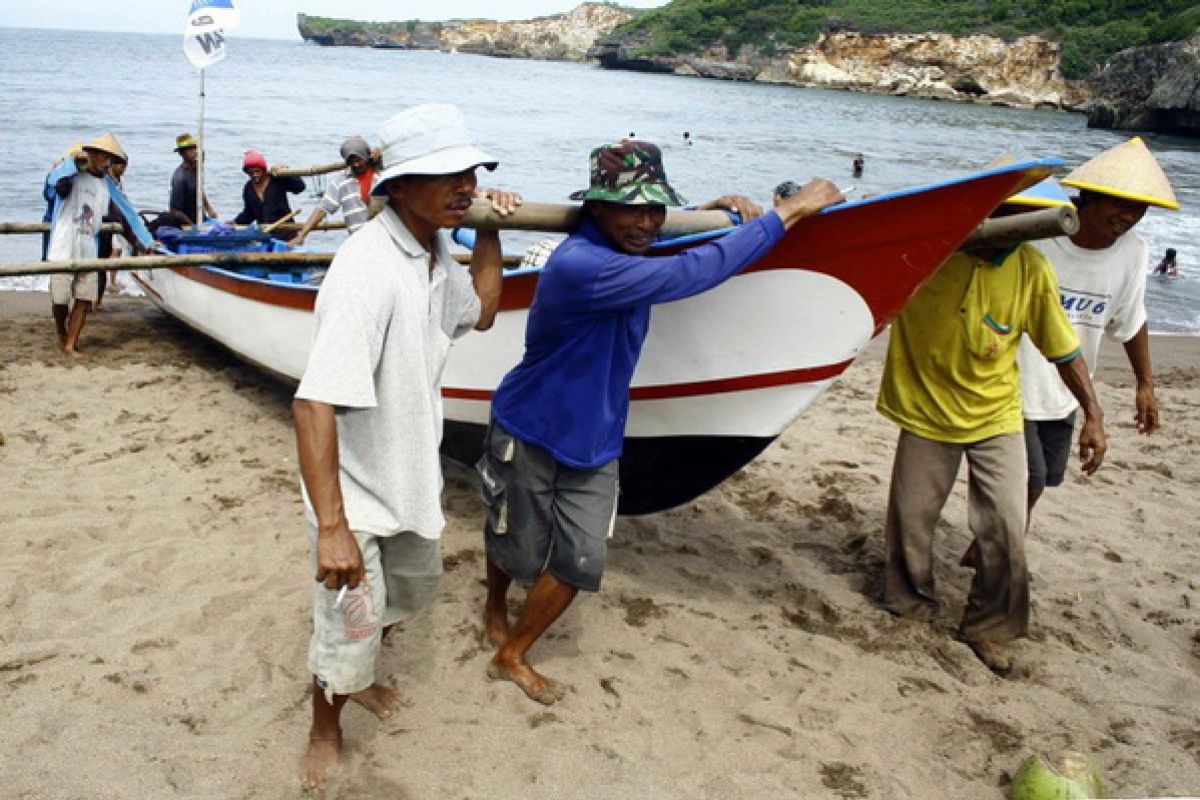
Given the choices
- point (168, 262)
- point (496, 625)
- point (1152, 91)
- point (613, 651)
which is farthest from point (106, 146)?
point (1152, 91)

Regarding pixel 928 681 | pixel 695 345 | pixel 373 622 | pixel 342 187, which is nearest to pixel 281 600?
pixel 373 622

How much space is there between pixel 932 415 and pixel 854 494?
173cm

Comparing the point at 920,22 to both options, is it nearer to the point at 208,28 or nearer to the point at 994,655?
the point at 208,28

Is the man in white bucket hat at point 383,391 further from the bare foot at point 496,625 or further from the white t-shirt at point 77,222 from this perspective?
the white t-shirt at point 77,222

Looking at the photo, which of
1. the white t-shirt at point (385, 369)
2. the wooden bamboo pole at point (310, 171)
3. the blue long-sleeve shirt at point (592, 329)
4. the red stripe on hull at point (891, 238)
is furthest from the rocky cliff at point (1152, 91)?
the white t-shirt at point (385, 369)

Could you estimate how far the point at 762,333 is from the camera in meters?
3.66

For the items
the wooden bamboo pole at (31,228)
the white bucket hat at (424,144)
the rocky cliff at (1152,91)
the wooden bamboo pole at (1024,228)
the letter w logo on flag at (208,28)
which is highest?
the rocky cliff at (1152,91)

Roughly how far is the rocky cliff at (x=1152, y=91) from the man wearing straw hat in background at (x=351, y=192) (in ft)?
140

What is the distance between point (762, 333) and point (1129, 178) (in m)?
1.40

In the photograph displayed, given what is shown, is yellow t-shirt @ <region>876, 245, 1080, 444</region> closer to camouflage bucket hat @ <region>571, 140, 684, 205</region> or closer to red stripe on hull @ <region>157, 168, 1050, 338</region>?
red stripe on hull @ <region>157, 168, 1050, 338</region>

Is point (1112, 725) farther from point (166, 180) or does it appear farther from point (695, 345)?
point (166, 180)

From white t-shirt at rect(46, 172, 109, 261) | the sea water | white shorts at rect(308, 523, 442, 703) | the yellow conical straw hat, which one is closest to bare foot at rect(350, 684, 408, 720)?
white shorts at rect(308, 523, 442, 703)

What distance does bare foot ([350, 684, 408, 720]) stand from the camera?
3268 mm

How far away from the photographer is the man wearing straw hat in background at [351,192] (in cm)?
709
